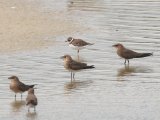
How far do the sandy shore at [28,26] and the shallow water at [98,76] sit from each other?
53 centimetres

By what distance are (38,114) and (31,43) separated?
7.77 meters

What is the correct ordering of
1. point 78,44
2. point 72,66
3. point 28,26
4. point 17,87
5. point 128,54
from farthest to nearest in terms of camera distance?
point 28,26, point 78,44, point 128,54, point 72,66, point 17,87

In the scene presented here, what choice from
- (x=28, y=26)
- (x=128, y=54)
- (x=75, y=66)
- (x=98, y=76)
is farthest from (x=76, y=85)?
(x=28, y=26)

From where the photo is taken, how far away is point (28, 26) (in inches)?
947

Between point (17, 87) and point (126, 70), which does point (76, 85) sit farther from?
point (126, 70)

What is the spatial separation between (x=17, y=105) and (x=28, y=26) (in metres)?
9.96

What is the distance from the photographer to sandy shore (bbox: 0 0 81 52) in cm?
2116

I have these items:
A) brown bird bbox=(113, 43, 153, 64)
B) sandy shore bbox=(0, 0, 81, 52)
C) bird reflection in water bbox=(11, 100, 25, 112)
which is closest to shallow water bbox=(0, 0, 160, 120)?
bird reflection in water bbox=(11, 100, 25, 112)

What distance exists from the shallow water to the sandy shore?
1.75 ft

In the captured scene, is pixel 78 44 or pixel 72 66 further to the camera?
pixel 78 44

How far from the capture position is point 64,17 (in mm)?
26234

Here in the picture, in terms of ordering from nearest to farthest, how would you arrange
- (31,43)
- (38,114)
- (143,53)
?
(38,114)
(143,53)
(31,43)

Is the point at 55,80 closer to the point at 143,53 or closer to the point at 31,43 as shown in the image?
the point at 143,53

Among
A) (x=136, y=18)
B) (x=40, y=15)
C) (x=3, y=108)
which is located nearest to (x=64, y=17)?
(x=40, y=15)
